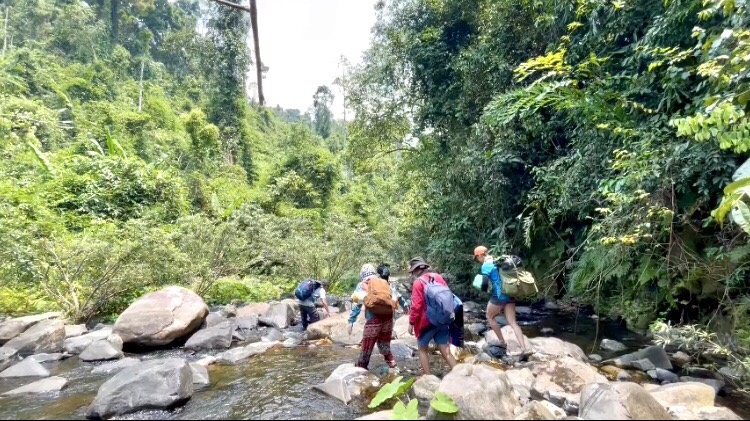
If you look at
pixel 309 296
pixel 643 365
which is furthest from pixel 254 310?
pixel 643 365

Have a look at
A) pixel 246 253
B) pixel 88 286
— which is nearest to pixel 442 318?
pixel 88 286

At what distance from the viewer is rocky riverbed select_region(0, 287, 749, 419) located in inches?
155

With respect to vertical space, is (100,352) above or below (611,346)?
above

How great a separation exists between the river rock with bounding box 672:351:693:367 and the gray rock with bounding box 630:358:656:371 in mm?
465

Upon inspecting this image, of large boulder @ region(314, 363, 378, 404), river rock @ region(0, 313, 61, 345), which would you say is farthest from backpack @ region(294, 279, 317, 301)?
river rock @ region(0, 313, 61, 345)

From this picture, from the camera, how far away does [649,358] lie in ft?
19.4

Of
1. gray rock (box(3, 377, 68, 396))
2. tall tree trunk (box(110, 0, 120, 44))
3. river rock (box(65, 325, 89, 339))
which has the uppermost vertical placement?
tall tree trunk (box(110, 0, 120, 44))

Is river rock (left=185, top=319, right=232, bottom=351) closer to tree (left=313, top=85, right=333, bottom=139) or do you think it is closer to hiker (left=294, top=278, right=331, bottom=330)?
hiker (left=294, top=278, right=331, bottom=330)

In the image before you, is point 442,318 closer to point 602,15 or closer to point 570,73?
point 570,73

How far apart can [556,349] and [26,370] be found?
25.4 feet

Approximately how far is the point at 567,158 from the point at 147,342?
8.36 meters

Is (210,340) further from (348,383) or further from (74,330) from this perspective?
(348,383)

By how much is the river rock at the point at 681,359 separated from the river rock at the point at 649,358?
0.76 ft

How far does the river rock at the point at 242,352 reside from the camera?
22.0 ft
